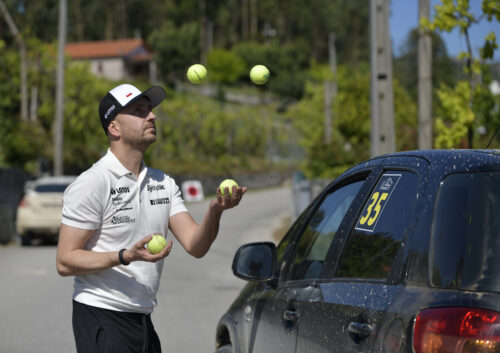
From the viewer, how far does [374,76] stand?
12977 millimetres

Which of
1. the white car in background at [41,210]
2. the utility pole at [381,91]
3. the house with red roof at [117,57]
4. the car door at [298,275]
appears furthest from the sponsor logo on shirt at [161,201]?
the house with red roof at [117,57]

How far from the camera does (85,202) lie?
401 centimetres

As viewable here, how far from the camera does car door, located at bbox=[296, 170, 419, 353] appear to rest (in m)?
3.04

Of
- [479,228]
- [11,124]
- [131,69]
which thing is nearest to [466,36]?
[479,228]

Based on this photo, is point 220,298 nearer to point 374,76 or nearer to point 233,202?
point 374,76

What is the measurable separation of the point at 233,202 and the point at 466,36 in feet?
23.5

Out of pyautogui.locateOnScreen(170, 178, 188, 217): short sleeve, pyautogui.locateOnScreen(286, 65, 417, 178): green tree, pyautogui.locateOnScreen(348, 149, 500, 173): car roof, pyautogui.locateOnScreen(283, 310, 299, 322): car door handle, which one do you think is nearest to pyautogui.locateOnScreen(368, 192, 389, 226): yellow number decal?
pyautogui.locateOnScreen(348, 149, 500, 173): car roof

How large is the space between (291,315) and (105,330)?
34.9 inches

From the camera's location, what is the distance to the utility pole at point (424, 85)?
12.9 meters

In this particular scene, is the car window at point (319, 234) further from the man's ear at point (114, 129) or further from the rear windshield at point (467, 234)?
the rear windshield at point (467, 234)

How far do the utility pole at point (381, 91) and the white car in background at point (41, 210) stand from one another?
9.67m

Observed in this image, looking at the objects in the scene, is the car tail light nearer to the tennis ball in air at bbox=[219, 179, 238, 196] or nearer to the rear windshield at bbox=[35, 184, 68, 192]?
the tennis ball in air at bbox=[219, 179, 238, 196]

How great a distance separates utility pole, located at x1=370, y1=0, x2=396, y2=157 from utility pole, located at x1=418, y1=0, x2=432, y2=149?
432 millimetres

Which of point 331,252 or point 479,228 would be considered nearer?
point 479,228
